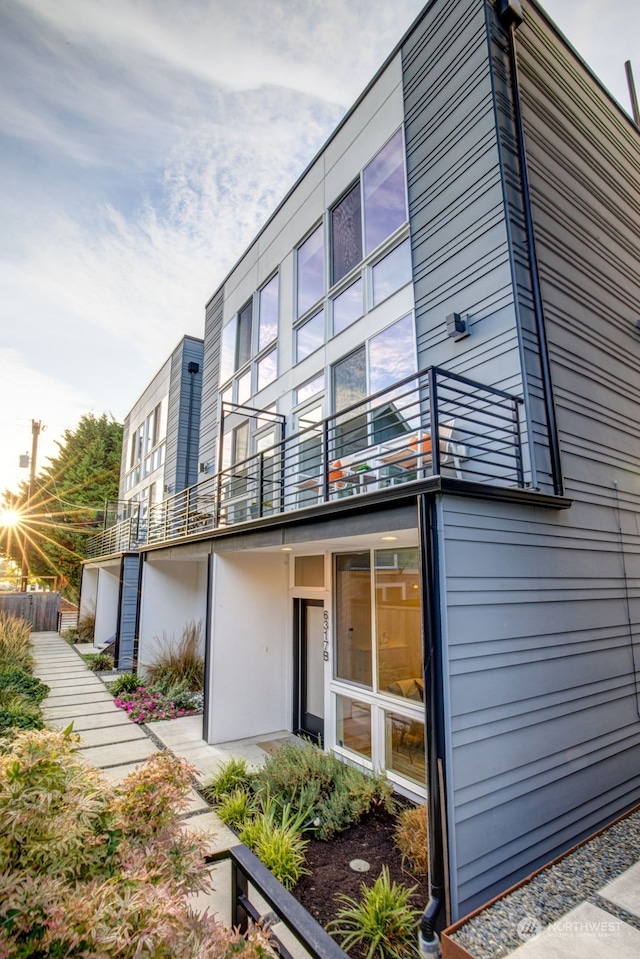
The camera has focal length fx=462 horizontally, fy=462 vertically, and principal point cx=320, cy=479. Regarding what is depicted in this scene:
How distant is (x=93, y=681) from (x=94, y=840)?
9744 millimetres

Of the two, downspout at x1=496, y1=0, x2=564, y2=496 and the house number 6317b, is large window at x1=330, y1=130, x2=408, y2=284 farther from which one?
the house number 6317b

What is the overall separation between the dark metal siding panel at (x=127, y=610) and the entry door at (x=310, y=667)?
5.50m

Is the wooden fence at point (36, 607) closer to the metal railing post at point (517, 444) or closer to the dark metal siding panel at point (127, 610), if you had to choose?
the dark metal siding panel at point (127, 610)

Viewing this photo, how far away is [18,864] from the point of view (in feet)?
5.82

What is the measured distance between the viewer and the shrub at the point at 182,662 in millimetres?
9375

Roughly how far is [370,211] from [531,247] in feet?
9.93

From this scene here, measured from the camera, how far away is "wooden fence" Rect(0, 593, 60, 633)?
17.9 metres

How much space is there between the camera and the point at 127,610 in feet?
37.0

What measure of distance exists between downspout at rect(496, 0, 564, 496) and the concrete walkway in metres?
4.50

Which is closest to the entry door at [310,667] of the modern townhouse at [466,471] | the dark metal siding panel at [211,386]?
the modern townhouse at [466,471]

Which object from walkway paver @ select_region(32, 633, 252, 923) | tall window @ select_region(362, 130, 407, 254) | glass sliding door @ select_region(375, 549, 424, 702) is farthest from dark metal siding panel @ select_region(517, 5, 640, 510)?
walkway paver @ select_region(32, 633, 252, 923)

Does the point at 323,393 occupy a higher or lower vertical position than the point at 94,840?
higher

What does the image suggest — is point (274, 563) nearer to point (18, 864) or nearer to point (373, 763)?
point (373, 763)

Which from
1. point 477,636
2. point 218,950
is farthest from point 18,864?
point 477,636
